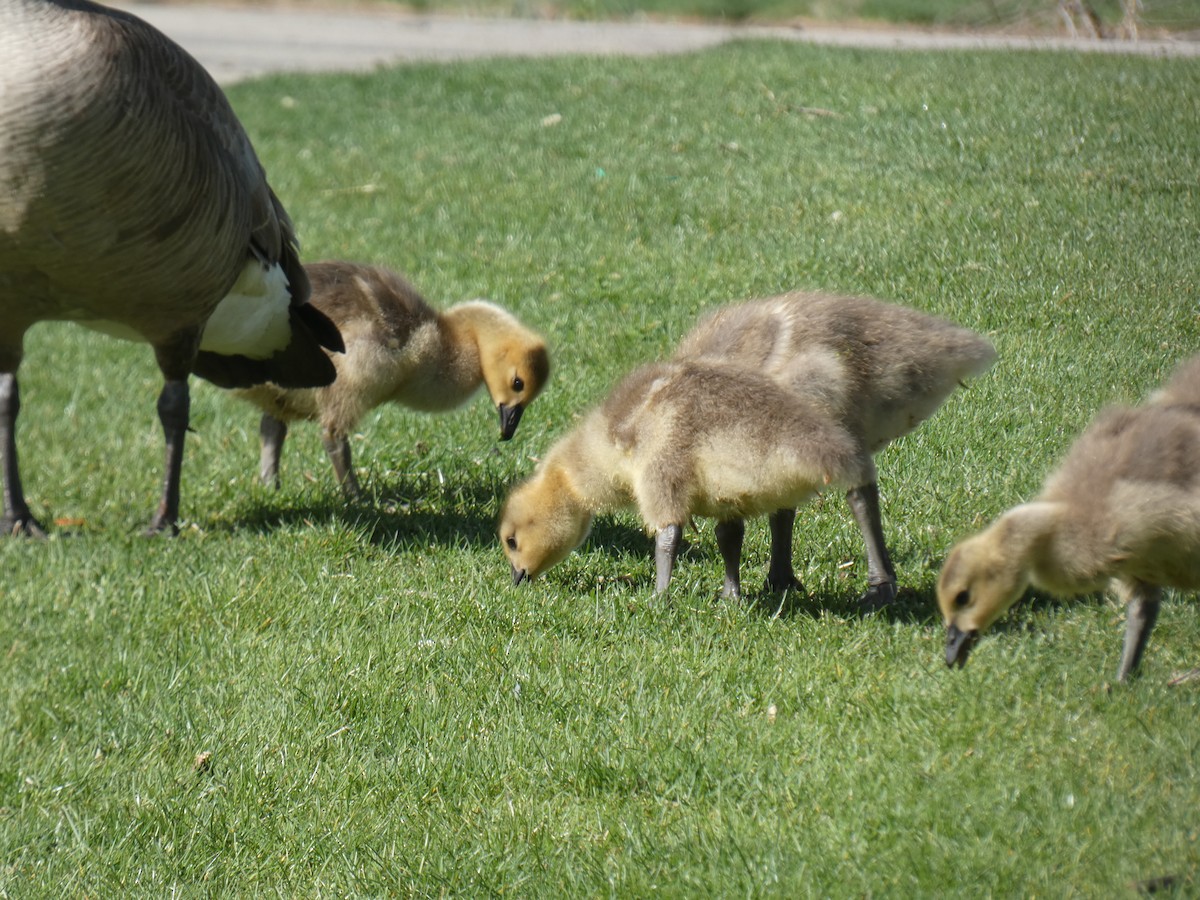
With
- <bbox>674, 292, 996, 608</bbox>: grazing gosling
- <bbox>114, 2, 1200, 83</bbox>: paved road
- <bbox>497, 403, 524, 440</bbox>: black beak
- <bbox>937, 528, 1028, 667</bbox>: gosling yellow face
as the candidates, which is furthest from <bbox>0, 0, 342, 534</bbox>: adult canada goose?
<bbox>114, 2, 1200, 83</bbox>: paved road

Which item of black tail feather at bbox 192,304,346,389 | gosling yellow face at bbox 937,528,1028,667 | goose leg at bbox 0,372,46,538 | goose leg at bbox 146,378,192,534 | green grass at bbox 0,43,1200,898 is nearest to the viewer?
green grass at bbox 0,43,1200,898

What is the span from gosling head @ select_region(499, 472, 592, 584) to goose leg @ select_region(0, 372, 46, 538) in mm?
3148

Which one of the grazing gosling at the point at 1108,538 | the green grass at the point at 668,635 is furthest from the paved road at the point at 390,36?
the grazing gosling at the point at 1108,538

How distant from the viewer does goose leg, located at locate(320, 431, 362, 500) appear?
7.02 metres

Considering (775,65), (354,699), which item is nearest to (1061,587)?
(354,699)

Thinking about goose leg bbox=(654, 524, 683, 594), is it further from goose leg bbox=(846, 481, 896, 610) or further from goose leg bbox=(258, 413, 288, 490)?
goose leg bbox=(258, 413, 288, 490)

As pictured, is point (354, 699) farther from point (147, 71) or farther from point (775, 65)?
point (775, 65)

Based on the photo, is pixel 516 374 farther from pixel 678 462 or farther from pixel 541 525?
pixel 678 462

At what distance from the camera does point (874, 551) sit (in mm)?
5074

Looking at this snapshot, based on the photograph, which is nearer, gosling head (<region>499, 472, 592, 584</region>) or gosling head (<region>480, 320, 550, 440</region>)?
gosling head (<region>499, 472, 592, 584</region>)

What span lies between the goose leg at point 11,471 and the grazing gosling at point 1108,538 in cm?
530

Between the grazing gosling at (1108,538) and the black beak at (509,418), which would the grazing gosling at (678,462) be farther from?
the black beak at (509,418)

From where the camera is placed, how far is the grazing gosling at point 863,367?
509cm

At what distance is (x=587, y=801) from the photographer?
423 cm
